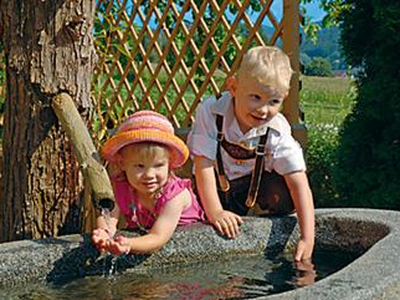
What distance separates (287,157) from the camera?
324 cm

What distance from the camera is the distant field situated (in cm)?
1102

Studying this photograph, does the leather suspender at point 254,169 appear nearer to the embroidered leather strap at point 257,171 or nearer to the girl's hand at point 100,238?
the embroidered leather strap at point 257,171

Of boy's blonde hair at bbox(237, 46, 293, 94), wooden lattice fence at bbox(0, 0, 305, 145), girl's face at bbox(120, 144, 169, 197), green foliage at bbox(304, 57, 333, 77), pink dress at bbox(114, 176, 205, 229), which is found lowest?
pink dress at bbox(114, 176, 205, 229)

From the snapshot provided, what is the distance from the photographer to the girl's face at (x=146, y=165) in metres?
2.91

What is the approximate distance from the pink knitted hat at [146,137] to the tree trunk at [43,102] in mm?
360

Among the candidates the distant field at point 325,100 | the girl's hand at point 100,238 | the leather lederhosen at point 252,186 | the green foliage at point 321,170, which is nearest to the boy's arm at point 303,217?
the leather lederhosen at point 252,186

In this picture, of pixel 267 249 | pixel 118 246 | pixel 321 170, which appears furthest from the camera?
pixel 321 170

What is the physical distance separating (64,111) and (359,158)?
2450 millimetres

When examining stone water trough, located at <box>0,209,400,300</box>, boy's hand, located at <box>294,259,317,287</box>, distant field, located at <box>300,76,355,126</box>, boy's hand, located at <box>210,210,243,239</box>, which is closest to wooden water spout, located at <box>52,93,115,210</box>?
stone water trough, located at <box>0,209,400,300</box>

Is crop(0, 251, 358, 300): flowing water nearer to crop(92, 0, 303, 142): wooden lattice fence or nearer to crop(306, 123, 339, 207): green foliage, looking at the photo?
crop(92, 0, 303, 142): wooden lattice fence

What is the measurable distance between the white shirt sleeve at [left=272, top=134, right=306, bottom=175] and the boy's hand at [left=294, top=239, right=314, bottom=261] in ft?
1.04

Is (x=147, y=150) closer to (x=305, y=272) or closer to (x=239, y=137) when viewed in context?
(x=239, y=137)

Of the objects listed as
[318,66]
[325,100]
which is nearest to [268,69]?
[325,100]

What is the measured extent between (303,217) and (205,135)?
1.63 feet
